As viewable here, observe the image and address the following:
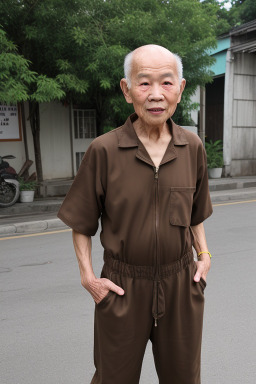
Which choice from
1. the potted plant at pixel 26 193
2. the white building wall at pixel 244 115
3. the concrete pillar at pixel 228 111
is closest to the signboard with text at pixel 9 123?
the potted plant at pixel 26 193

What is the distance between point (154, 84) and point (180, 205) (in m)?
0.45

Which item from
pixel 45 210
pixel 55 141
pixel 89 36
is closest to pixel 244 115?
pixel 55 141

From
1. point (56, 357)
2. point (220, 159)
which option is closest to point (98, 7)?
point (220, 159)

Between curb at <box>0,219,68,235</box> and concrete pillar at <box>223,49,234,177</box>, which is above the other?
concrete pillar at <box>223,49,234,177</box>

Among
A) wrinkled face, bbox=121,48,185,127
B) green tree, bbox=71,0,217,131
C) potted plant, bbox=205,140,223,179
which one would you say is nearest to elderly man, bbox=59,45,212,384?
wrinkled face, bbox=121,48,185,127

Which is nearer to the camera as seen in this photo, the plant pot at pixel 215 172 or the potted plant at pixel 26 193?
the potted plant at pixel 26 193

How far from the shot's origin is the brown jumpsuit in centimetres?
146

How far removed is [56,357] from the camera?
8.98 feet

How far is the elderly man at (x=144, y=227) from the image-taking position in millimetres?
1458

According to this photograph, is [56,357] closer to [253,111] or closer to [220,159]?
[220,159]

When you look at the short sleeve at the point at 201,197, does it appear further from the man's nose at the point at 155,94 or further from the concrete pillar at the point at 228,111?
the concrete pillar at the point at 228,111

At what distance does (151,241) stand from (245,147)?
39.1ft

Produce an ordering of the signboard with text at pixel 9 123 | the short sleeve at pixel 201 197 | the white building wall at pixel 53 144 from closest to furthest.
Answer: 1. the short sleeve at pixel 201 197
2. the signboard with text at pixel 9 123
3. the white building wall at pixel 53 144

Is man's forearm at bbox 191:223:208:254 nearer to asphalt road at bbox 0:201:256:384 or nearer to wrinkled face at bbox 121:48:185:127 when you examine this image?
wrinkled face at bbox 121:48:185:127
